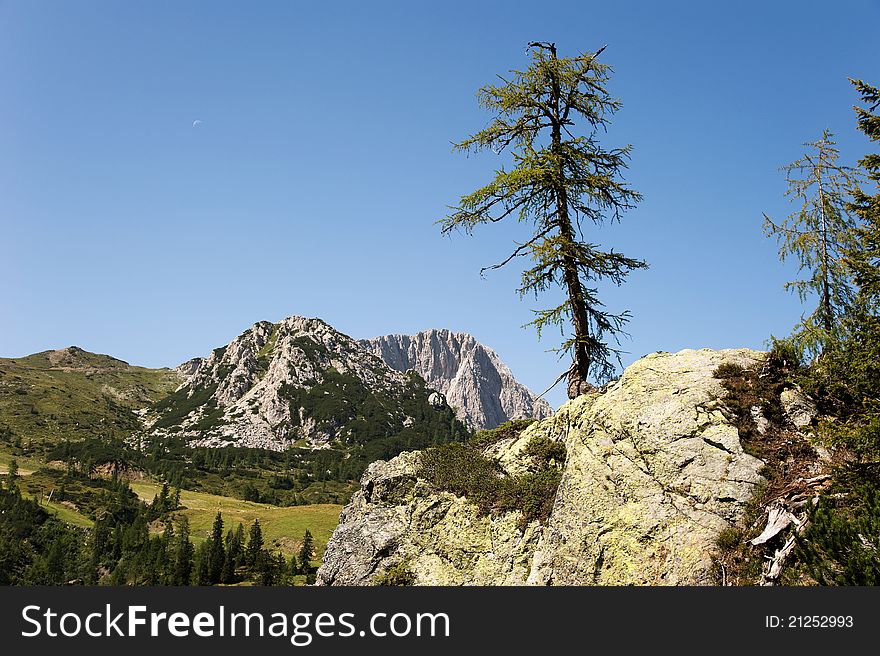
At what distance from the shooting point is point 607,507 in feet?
45.5

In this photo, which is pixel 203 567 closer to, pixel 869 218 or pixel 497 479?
pixel 497 479

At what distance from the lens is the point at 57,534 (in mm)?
A: 169000

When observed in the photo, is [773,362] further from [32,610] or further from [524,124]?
[32,610]

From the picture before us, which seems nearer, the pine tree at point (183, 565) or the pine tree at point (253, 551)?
the pine tree at point (183, 565)

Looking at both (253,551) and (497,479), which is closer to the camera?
(497,479)

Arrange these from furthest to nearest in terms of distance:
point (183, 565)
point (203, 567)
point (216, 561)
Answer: point (216, 561), point (183, 565), point (203, 567)

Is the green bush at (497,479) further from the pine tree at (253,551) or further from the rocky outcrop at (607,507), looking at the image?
the pine tree at (253,551)

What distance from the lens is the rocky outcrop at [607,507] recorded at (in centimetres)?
1266

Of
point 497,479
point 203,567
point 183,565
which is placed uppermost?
point 497,479

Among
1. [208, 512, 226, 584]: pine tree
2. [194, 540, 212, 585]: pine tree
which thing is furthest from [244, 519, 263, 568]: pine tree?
[194, 540, 212, 585]: pine tree

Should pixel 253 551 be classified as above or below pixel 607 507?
below

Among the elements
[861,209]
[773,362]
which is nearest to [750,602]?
[773,362]

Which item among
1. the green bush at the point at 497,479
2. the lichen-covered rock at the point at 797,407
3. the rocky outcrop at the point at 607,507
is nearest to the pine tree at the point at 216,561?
the rocky outcrop at the point at 607,507

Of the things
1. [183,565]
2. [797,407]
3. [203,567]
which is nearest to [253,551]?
[203,567]
